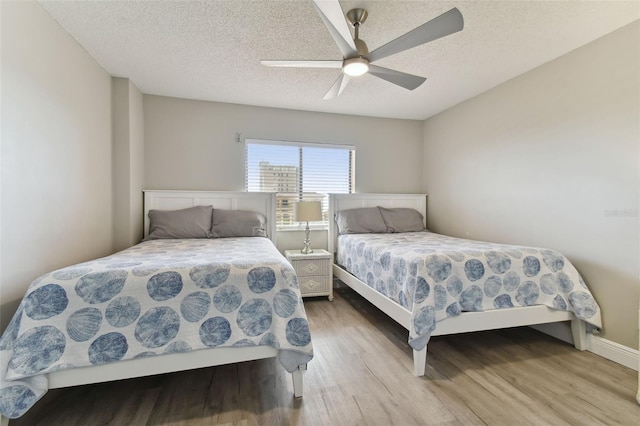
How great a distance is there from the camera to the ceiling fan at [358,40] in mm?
1440

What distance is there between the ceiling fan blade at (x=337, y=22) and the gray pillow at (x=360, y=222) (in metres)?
2.04

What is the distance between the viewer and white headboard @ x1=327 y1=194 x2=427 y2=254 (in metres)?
3.67

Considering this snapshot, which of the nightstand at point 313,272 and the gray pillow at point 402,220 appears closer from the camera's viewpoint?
the nightstand at point 313,272

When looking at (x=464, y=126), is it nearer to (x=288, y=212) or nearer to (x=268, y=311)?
(x=288, y=212)

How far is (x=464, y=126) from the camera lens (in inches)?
135

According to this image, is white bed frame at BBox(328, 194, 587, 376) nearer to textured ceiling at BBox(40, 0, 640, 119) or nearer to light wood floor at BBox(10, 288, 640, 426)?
light wood floor at BBox(10, 288, 640, 426)

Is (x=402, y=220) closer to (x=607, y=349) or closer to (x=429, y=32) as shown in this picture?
(x=607, y=349)

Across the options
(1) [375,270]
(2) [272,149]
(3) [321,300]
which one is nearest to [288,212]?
(2) [272,149]

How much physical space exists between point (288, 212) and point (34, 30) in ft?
8.72

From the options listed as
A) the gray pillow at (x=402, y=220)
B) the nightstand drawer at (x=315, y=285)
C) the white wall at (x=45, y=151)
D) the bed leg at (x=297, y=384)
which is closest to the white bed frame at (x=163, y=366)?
the bed leg at (x=297, y=384)

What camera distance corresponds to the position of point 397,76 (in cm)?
202

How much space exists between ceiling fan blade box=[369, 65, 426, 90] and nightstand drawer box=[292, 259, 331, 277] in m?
2.04

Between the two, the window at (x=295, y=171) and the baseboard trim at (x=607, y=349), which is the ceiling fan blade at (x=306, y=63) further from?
the baseboard trim at (x=607, y=349)

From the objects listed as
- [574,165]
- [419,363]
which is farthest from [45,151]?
[574,165]
